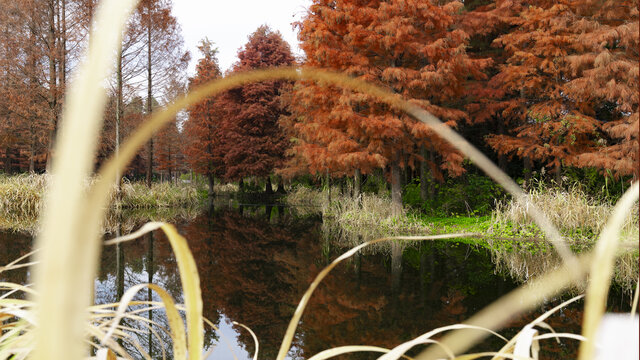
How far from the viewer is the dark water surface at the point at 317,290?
2.30m

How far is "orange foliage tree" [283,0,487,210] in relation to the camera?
21.6 ft

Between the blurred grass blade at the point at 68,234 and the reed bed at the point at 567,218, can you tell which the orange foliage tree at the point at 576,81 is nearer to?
the reed bed at the point at 567,218

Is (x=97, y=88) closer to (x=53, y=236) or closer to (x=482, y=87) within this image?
(x=53, y=236)

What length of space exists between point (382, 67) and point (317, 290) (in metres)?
5.49

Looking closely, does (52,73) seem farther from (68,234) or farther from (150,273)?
(68,234)

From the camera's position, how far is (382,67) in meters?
7.52

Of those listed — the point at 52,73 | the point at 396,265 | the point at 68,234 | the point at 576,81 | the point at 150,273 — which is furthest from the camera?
the point at 52,73

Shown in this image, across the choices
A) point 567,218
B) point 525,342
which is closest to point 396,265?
point 567,218

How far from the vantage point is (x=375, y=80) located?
6934mm

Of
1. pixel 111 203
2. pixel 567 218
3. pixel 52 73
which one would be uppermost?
pixel 52 73

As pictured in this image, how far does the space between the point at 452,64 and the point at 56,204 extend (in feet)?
23.6

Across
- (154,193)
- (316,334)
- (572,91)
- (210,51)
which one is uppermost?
(210,51)

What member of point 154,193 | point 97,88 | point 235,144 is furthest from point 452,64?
point 235,144

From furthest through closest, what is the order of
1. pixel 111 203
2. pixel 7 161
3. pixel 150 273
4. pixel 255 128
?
pixel 7 161, pixel 255 128, pixel 111 203, pixel 150 273
